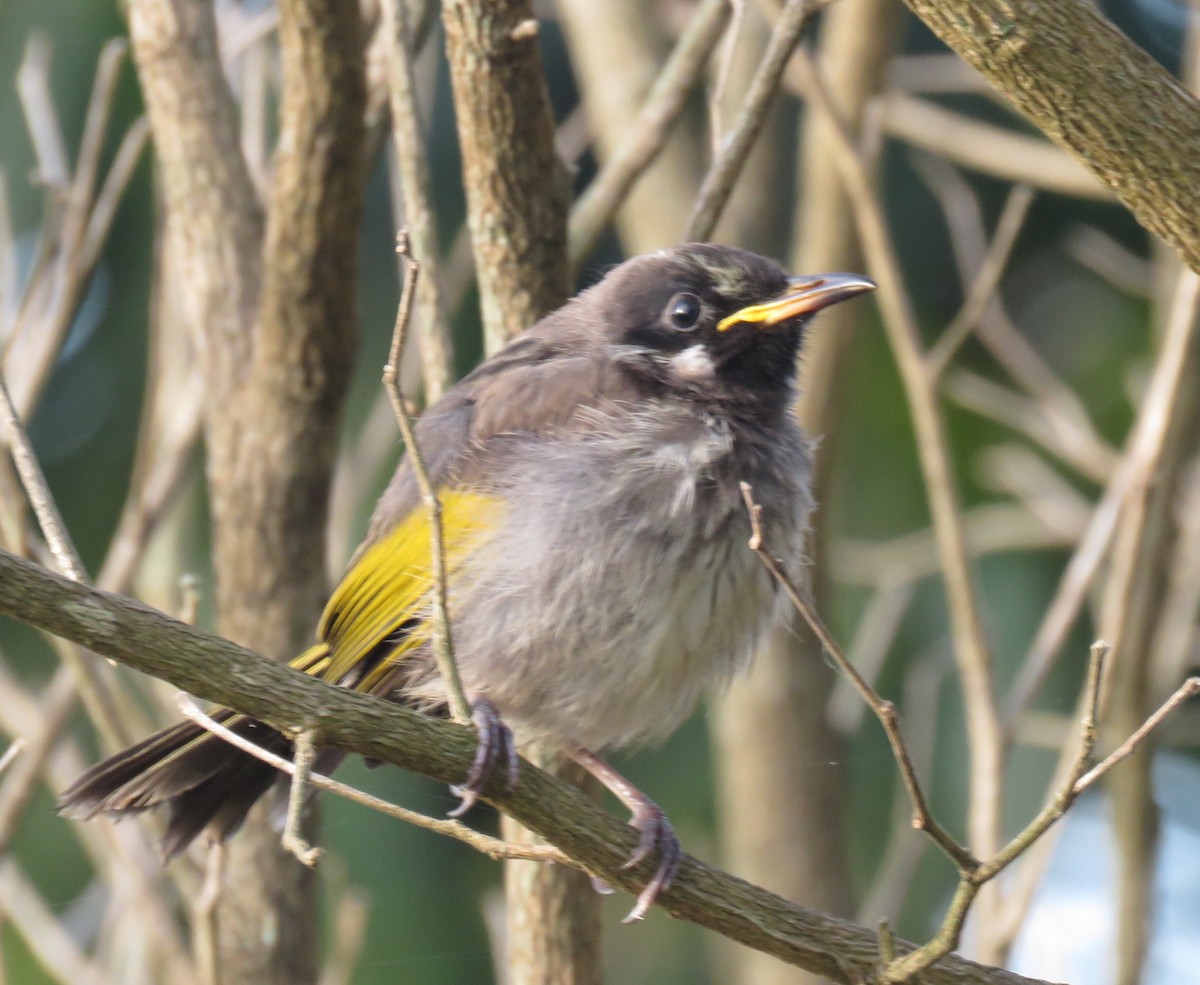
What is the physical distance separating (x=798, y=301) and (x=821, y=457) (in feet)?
5.07

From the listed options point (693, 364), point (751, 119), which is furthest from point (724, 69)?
point (693, 364)

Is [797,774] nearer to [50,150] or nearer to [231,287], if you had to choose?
[231,287]

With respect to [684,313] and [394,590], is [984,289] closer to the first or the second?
[684,313]

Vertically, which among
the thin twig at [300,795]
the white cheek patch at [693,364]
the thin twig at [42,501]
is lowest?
the thin twig at [300,795]

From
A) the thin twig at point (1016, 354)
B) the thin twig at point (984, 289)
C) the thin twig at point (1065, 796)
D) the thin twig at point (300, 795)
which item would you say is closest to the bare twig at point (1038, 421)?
the thin twig at point (1016, 354)

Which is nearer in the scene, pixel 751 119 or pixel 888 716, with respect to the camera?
pixel 888 716

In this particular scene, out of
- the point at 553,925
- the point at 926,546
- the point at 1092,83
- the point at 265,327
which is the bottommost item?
the point at 926,546

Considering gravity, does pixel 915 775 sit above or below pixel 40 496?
below

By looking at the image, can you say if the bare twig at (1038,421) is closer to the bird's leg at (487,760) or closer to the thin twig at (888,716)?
the bird's leg at (487,760)

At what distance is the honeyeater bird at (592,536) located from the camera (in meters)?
3.47

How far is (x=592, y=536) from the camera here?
136 inches

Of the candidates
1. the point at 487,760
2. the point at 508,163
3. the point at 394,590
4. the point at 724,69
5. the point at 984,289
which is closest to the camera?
the point at 487,760

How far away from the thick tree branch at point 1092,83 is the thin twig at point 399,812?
1444mm

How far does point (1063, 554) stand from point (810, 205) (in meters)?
2.31
